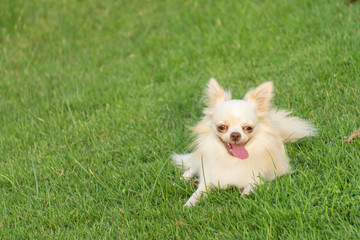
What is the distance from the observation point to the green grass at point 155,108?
3174mm

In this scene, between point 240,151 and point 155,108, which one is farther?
point 155,108

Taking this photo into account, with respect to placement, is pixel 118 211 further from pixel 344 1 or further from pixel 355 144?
pixel 344 1

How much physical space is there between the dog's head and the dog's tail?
11.2 inches

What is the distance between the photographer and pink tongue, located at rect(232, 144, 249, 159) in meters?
3.38

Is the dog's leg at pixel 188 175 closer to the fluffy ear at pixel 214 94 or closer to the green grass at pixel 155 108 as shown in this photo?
the green grass at pixel 155 108

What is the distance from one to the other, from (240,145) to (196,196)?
52 cm

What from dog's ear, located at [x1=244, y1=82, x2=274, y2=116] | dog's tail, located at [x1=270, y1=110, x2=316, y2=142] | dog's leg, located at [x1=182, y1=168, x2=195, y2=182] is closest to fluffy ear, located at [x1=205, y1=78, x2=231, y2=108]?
dog's ear, located at [x1=244, y1=82, x2=274, y2=116]

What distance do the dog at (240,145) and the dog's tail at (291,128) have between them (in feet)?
0.53

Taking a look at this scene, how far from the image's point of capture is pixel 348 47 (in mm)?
5125

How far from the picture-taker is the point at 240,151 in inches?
134

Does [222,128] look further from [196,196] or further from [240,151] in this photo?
[196,196]

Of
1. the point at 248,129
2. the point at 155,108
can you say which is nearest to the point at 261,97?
the point at 248,129

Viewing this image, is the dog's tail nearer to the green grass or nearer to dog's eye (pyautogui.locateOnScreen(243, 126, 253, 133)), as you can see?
the green grass

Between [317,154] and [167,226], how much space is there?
130 cm
